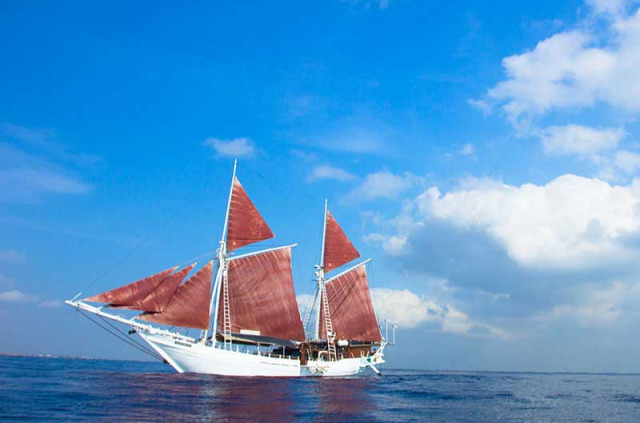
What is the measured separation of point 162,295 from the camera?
62.4 m

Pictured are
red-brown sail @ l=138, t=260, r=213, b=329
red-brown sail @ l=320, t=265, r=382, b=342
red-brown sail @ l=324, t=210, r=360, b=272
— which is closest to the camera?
red-brown sail @ l=138, t=260, r=213, b=329

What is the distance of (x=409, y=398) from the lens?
56500 millimetres

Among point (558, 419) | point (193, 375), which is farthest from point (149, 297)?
point (558, 419)

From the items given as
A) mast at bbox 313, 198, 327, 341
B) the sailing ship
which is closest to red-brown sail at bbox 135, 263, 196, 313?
the sailing ship

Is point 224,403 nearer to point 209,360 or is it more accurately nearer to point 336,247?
point 209,360

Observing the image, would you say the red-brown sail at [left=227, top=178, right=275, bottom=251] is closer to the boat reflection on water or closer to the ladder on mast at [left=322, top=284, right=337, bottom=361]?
the ladder on mast at [left=322, top=284, right=337, bottom=361]

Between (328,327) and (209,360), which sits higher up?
(328,327)

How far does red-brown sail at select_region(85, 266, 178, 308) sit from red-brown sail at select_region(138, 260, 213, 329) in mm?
2823

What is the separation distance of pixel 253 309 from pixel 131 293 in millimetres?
17602

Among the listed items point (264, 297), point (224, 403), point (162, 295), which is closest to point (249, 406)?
point (224, 403)

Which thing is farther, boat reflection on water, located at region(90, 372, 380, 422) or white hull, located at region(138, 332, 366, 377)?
white hull, located at region(138, 332, 366, 377)

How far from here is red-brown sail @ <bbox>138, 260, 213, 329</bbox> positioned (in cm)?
6294

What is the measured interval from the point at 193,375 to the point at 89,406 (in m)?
27.5

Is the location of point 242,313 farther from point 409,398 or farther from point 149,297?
point 409,398
